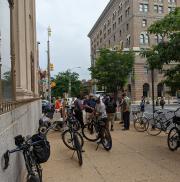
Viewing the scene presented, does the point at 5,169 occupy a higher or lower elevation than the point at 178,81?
lower

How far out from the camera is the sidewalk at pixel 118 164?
793cm

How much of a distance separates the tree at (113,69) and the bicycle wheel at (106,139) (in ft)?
73.6

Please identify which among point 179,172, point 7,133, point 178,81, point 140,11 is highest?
point 140,11

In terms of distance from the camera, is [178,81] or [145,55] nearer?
[178,81]

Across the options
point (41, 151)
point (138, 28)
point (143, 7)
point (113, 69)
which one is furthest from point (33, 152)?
point (143, 7)

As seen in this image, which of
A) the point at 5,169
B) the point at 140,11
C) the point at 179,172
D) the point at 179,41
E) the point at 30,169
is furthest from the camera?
the point at 140,11

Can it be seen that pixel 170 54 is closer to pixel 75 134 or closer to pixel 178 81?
pixel 178 81

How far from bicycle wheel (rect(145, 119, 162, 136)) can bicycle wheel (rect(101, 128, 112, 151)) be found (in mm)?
4340

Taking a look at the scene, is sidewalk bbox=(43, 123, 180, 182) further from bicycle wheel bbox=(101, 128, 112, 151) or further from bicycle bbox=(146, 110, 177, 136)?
bicycle bbox=(146, 110, 177, 136)

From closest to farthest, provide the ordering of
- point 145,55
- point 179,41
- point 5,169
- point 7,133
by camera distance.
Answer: point 5,169 → point 7,133 → point 179,41 → point 145,55

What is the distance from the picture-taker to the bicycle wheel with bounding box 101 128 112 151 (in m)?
11.3

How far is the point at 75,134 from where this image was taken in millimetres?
10016

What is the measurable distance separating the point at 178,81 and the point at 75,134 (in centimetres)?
444

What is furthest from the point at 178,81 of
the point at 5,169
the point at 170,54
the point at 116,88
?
the point at 116,88
